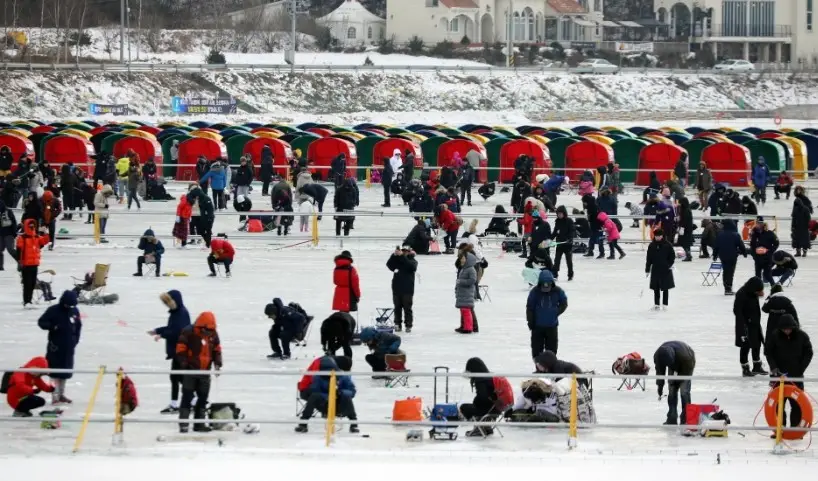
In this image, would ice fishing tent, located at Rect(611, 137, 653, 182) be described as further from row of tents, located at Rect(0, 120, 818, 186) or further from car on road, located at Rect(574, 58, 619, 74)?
car on road, located at Rect(574, 58, 619, 74)

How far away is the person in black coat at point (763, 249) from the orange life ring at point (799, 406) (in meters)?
8.48

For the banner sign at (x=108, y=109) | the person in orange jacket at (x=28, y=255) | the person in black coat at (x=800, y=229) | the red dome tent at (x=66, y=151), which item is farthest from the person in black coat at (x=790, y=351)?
the banner sign at (x=108, y=109)

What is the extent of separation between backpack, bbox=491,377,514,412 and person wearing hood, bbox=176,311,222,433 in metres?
2.32

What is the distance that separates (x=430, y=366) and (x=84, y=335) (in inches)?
164

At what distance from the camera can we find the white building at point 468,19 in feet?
360

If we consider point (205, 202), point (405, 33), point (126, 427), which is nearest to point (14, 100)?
point (405, 33)

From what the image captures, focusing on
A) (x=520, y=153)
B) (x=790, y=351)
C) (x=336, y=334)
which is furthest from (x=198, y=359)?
(x=520, y=153)

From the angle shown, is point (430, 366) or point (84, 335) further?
point (84, 335)

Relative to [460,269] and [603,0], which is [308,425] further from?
[603,0]

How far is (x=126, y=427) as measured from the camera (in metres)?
13.6

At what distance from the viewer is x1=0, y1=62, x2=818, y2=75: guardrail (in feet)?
272

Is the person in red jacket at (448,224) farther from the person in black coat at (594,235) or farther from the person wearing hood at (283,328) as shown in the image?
the person wearing hood at (283,328)

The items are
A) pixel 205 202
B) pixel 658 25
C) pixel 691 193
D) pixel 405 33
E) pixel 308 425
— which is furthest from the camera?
pixel 658 25

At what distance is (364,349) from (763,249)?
6.74 meters
